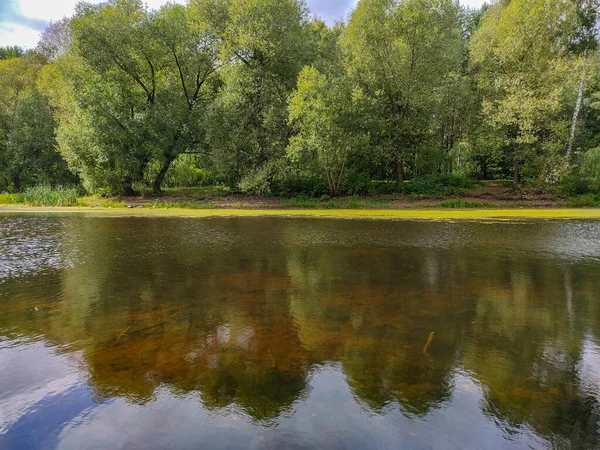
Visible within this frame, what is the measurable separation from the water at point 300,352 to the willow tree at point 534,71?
16.7m

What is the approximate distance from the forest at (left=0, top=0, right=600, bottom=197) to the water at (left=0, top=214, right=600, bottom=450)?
50.0 feet

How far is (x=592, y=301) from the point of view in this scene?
5.84 m

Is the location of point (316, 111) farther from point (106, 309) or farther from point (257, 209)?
point (106, 309)

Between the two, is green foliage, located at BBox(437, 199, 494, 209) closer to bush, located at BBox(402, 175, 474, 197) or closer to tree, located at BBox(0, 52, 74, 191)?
bush, located at BBox(402, 175, 474, 197)

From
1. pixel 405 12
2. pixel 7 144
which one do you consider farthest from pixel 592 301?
pixel 7 144

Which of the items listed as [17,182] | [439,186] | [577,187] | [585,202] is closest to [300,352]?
[439,186]

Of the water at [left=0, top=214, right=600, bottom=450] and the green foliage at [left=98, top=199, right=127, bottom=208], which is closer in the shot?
the water at [left=0, top=214, right=600, bottom=450]

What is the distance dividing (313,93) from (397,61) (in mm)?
6248

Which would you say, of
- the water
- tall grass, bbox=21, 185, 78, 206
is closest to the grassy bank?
tall grass, bbox=21, 185, 78, 206

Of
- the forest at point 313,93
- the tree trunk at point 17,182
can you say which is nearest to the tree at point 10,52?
the tree trunk at point 17,182

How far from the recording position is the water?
2.92m

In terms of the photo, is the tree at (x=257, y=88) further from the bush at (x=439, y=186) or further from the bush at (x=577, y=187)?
the bush at (x=577, y=187)

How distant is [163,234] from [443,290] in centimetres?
943

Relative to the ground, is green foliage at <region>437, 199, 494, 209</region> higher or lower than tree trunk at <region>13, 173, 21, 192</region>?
lower
